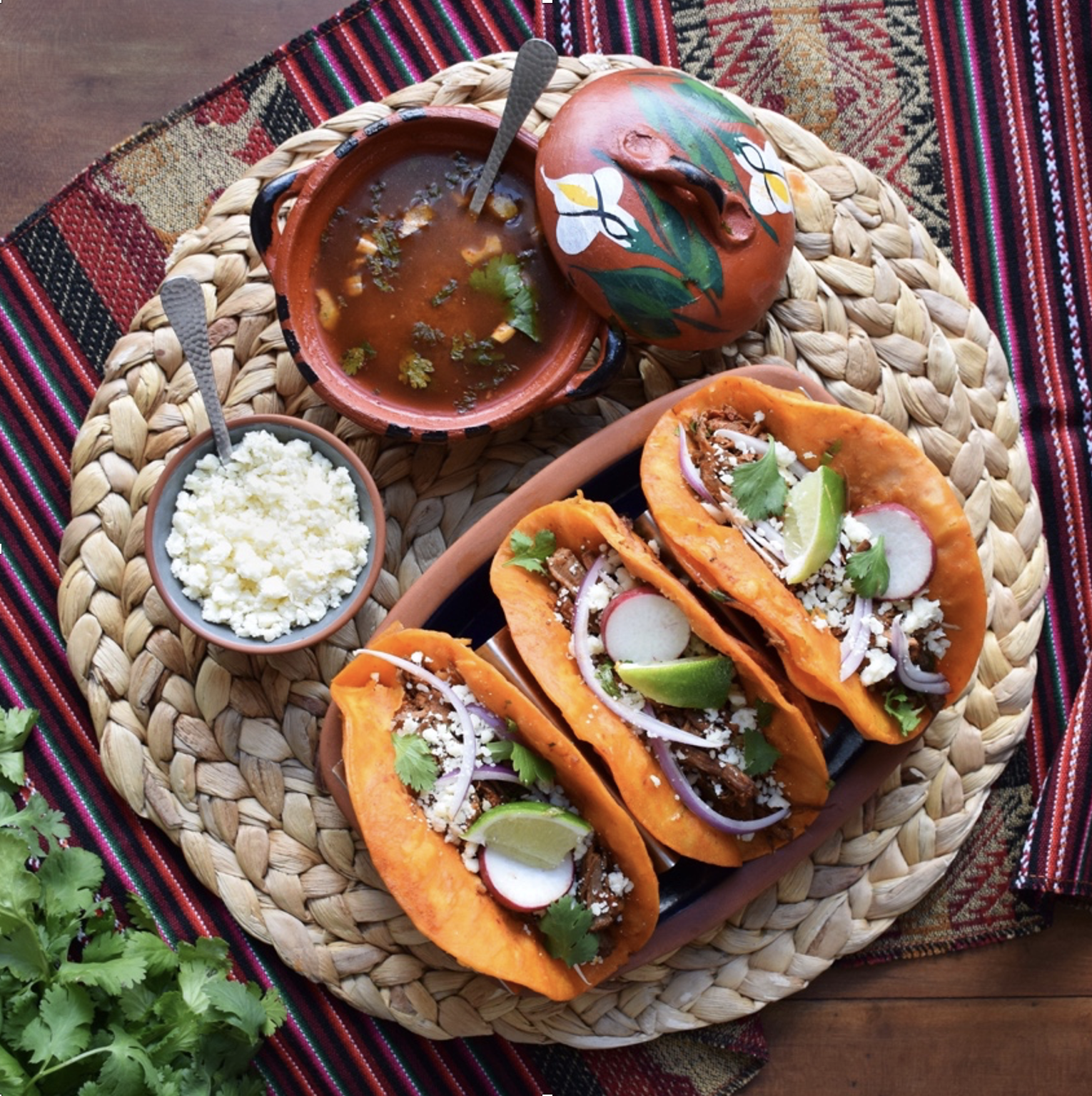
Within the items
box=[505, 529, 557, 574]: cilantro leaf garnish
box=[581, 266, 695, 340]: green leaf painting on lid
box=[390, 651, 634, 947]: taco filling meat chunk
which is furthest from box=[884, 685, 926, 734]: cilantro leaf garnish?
box=[581, 266, 695, 340]: green leaf painting on lid

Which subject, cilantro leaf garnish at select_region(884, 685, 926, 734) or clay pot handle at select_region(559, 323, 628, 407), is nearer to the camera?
cilantro leaf garnish at select_region(884, 685, 926, 734)

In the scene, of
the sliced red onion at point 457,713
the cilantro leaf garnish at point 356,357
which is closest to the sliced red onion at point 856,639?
the sliced red onion at point 457,713

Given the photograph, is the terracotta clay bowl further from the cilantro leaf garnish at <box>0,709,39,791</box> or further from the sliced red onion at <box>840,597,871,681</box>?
the cilantro leaf garnish at <box>0,709,39,791</box>

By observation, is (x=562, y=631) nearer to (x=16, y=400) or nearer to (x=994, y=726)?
(x=994, y=726)

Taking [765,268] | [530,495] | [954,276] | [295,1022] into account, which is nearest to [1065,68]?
[954,276]

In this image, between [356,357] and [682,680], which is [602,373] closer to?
[356,357]

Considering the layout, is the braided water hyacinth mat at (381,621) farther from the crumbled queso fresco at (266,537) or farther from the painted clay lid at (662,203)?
the painted clay lid at (662,203)
